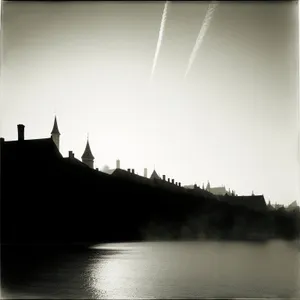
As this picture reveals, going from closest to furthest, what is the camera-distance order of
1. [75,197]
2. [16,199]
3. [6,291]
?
1. [6,291]
2. [16,199]
3. [75,197]

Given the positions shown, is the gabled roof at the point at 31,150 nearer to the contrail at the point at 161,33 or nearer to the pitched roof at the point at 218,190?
the contrail at the point at 161,33

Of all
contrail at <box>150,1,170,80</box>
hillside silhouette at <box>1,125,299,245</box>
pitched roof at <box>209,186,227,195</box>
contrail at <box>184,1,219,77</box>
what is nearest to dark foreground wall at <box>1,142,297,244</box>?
hillside silhouette at <box>1,125,299,245</box>

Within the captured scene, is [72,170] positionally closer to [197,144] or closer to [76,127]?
[76,127]

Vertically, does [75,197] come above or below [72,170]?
below

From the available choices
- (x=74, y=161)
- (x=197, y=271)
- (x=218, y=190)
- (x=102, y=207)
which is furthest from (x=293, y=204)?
(x=74, y=161)

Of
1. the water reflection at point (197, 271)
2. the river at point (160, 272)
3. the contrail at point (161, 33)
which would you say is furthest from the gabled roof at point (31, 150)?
the contrail at point (161, 33)

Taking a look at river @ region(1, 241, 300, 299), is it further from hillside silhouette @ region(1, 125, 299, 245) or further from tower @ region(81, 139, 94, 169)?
tower @ region(81, 139, 94, 169)

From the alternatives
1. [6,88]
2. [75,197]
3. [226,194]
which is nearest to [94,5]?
[6,88]
